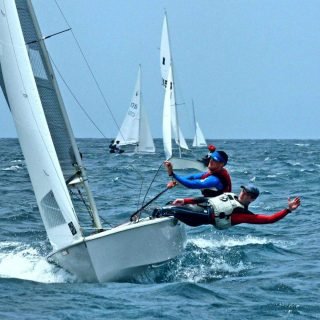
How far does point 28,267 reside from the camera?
1093 cm

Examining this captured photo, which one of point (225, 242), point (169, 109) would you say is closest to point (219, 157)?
point (225, 242)

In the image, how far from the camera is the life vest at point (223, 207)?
10.2 metres

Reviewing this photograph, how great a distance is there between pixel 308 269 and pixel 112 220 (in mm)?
5903

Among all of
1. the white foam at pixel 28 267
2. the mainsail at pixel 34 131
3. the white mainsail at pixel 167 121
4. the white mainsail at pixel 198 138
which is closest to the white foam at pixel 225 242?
the white foam at pixel 28 267

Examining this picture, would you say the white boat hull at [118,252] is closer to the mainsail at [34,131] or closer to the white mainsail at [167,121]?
the mainsail at [34,131]

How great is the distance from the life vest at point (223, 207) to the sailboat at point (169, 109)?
71.3ft

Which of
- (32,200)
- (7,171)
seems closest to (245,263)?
(32,200)

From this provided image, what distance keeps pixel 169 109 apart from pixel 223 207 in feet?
78.6

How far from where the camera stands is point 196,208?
10430 millimetres

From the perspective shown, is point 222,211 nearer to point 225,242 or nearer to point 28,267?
point 28,267

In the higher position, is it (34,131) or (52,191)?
(34,131)

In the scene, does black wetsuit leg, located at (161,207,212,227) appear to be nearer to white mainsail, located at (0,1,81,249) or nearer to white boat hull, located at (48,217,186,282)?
white boat hull, located at (48,217,186,282)

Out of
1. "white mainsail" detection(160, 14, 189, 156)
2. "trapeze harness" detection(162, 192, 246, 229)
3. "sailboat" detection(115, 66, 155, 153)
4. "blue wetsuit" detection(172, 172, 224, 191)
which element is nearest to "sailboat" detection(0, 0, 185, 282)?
"trapeze harness" detection(162, 192, 246, 229)

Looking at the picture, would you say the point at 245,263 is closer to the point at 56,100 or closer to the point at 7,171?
the point at 56,100
